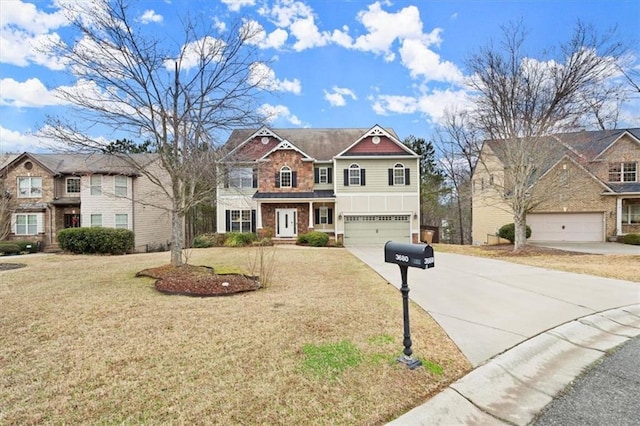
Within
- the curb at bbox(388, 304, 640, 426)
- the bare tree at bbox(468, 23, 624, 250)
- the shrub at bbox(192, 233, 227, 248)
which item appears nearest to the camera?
the curb at bbox(388, 304, 640, 426)

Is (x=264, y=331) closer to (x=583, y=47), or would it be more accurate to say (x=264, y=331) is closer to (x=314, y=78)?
(x=314, y=78)

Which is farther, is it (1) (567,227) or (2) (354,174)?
(1) (567,227)

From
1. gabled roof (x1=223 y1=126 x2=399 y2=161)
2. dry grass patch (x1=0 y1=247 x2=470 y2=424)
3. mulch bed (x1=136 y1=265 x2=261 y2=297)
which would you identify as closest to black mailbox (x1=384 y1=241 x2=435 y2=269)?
dry grass patch (x1=0 y1=247 x2=470 y2=424)

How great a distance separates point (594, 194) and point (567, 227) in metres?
2.76

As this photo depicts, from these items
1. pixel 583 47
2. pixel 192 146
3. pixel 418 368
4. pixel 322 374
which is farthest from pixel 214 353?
pixel 583 47

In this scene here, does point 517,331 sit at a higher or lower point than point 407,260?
lower

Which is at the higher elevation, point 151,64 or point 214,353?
point 151,64

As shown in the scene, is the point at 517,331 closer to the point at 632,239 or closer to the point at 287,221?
the point at 287,221

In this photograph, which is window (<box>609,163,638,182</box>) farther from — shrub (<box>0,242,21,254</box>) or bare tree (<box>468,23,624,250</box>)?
shrub (<box>0,242,21,254</box>)

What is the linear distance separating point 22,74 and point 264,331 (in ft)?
41.4

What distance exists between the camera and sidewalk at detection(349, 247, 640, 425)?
10.1 ft

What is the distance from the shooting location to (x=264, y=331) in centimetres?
480

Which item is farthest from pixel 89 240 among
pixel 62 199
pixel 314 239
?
pixel 314 239

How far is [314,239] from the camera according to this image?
20594mm
